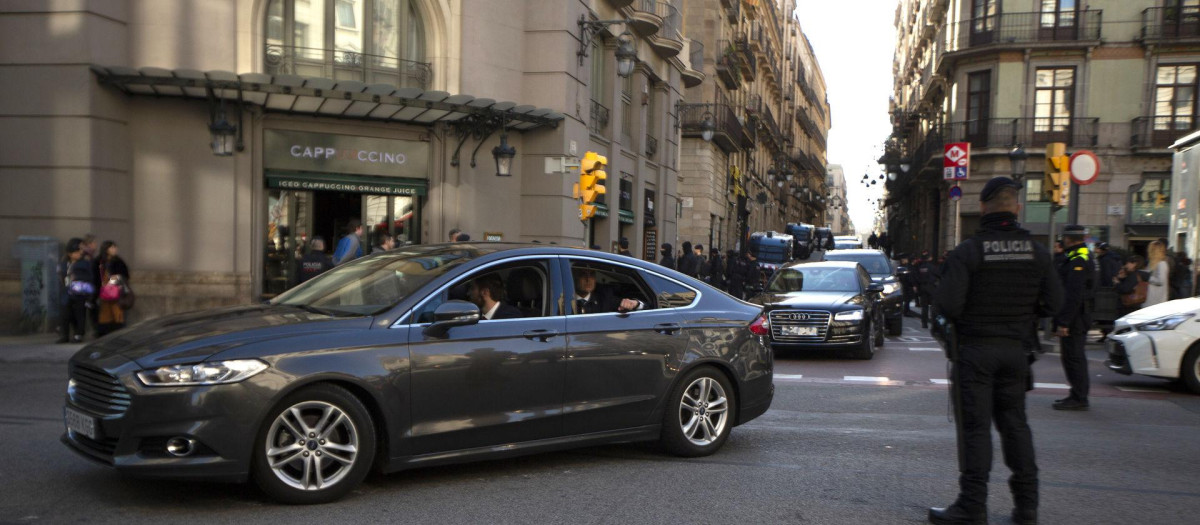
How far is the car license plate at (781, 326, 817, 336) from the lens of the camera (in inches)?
535

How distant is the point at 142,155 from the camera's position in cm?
1691

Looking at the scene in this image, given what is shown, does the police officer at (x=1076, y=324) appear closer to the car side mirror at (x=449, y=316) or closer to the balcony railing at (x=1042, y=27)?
the car side mirror at (x=449, y=316)

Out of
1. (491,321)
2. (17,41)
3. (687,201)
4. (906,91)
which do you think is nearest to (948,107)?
(687,201)

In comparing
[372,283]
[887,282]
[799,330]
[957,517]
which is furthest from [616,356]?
[887,282]

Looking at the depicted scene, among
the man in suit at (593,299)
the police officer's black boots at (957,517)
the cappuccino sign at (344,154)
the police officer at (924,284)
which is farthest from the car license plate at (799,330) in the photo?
the cappuccino sign at (344,154)

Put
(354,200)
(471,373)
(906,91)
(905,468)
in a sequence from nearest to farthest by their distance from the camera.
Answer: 1. (471,373)
2. (905,468)
3. (354,200)
4. (906,91)

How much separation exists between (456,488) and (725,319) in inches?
94.6

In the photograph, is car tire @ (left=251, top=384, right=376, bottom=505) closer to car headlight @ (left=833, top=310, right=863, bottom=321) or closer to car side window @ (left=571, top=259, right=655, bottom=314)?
car side window @ (left=571, top=259, right=655, bottom=314)

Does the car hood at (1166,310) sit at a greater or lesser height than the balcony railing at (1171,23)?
lesser

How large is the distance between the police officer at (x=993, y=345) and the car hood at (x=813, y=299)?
27.9ft

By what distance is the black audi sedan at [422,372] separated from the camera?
4898mm

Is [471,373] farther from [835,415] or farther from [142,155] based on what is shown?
[142,155]

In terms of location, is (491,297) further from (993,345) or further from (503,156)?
(503,156)

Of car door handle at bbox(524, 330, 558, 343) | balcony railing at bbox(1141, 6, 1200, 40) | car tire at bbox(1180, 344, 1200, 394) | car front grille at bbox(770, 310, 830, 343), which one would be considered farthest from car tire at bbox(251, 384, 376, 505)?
balcony railing at bbox(1141, 6, 1200, 40)
